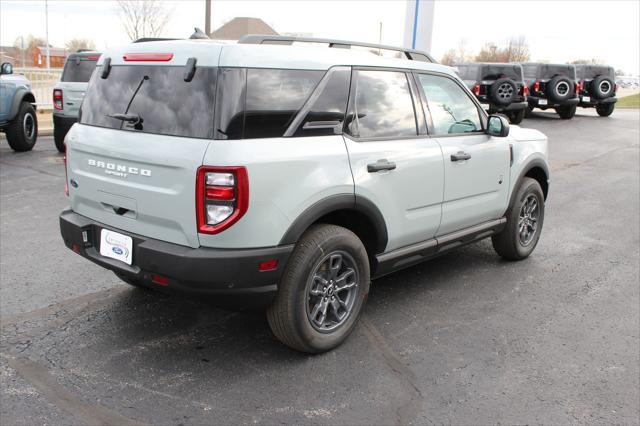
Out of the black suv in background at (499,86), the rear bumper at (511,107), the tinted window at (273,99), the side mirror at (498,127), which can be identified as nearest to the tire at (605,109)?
the black suv in background at (499,86)

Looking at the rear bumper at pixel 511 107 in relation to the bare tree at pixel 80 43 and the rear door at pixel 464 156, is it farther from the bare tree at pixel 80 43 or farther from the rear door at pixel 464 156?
the bare tree at pixel 80 43

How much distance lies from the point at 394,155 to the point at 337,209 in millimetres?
643

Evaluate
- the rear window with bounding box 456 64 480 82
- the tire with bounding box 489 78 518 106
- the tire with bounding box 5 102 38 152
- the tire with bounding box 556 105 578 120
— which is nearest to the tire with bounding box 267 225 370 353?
the tire with bounding box 5 102 38 152

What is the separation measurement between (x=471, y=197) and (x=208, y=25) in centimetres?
1706

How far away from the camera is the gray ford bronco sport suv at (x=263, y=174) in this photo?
3131mm

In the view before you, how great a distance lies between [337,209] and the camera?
3.57m

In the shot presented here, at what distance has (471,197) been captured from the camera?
471 cm

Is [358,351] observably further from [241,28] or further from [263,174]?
[241,28]

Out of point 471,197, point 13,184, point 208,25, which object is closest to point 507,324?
point 471,197

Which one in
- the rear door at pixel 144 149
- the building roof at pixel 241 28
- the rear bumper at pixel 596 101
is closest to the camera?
the rear door at pixel 144 149

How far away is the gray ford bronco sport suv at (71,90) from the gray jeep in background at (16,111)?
2.11 ft

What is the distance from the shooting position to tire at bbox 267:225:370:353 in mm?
3383

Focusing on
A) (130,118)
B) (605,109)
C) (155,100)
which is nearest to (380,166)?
(155,100)

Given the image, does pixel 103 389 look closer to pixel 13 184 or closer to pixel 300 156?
pixel 300 156
